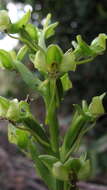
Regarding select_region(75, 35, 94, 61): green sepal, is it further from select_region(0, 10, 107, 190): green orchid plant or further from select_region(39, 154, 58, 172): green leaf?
select_region(39, 154, 58, 172): green leaf

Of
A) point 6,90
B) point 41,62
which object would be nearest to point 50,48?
point 41,62

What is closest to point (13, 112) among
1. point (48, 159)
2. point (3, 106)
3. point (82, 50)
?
point (3, 106)

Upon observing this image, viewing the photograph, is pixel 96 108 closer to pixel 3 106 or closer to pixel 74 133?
pixel 74 133

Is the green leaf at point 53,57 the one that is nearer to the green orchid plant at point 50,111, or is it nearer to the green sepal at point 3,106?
the green orchid plant at point 50,111

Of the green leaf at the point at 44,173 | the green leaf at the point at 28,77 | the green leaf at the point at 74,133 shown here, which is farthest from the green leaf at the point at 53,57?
the green leaf at the point at 44,173

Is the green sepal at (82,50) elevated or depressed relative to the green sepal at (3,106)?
elevated

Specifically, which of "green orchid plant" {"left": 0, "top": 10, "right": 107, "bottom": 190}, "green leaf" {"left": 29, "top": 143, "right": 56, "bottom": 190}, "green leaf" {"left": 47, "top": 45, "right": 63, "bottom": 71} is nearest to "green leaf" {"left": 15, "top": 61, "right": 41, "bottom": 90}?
"green orchid plant" {"left": 0, "top": 10, "right": 107, "bottom": 190}
